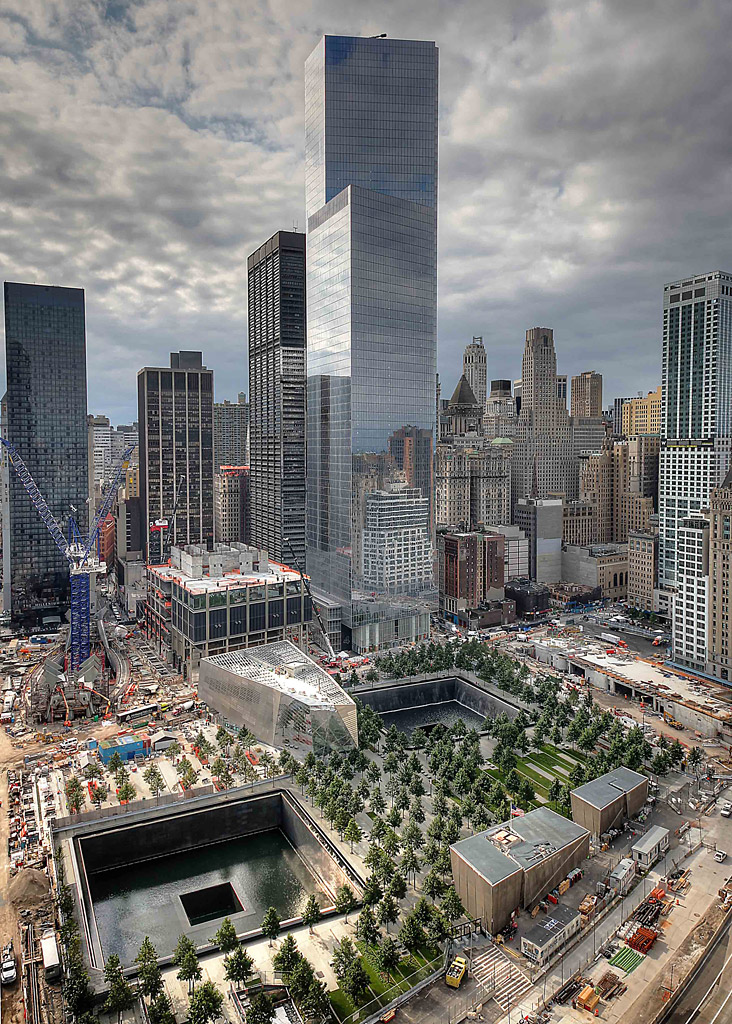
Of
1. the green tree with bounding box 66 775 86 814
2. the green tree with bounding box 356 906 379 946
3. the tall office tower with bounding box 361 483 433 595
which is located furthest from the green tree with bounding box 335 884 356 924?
the tall office tower with bounding box 361 483 433 595

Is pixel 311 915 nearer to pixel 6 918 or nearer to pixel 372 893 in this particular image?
pixel 372 893

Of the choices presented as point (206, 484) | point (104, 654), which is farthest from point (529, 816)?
point (206, 484)

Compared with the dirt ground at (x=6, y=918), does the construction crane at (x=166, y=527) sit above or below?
above

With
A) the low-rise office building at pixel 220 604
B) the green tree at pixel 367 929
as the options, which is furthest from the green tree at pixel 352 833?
the low-rise office building at pixel 220 604

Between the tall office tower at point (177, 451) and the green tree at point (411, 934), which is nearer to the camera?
the green tree at point (411, 934)

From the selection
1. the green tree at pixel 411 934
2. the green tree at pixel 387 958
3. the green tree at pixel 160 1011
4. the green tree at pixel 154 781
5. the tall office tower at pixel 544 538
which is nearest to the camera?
the green tree at pixel 160 1011

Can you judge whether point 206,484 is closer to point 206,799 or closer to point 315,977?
point 206,799

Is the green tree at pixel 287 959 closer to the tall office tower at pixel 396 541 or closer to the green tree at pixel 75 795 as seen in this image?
the green tree at pixel 75 795

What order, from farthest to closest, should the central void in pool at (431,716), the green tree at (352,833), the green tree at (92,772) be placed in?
the central void in pool at (431,716) → the green tree at (92,772) → the green tree at (352,833)
